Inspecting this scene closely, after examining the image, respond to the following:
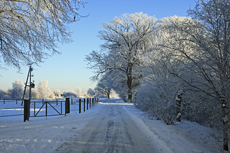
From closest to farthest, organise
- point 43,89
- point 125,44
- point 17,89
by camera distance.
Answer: point 125,44 → point 43,89 → point 17,89

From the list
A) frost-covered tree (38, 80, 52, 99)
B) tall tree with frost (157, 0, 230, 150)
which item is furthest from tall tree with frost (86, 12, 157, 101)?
frost-covered tree (38, 80, 52, 99)

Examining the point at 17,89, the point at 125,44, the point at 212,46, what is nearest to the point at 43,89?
the point at 17,89

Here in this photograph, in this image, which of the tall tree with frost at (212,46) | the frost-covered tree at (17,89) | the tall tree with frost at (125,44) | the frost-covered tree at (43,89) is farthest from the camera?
the frost-covered tree at (17,89)

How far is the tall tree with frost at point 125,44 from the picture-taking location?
33000 mm

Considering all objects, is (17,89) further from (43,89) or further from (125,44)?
(125,44)

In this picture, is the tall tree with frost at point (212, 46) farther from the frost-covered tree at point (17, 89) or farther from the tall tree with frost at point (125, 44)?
the frost-covered tree at point (17, 89)

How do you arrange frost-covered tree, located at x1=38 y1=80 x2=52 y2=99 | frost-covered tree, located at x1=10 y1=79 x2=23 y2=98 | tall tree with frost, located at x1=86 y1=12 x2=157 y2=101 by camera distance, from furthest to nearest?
1. frost-covered tree, located at x1=10 y1=79 x2=23 y2=98
2. frost-covered tree, located at x1=38 y1=80 x2=52 y2=99
3. tall tree with frost, located at x1=86 y1=12 x2=157 y2=101

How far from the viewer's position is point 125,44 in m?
34.5

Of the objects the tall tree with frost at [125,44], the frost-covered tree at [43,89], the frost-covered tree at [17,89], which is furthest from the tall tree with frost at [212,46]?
the frost-covered tree at [17,89]

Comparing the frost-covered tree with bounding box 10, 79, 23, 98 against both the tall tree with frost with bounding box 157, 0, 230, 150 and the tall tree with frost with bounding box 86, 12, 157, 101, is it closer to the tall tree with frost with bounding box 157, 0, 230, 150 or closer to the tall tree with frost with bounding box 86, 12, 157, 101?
the tall tree with frost with bounding box 86, 12, 157, 101

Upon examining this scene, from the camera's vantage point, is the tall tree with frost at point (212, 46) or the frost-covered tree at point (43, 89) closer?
the tall tree with frost at point (212, 46)

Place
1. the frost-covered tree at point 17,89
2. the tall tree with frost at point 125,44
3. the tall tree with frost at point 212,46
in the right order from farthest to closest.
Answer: the frost-covered tree at point 17,89 < the tall tree with frost at point 125,44 < the tall tree with frost at point 212,46

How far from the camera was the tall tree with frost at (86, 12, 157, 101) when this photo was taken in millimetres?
33000

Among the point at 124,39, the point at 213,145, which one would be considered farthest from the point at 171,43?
the point at 124,39
